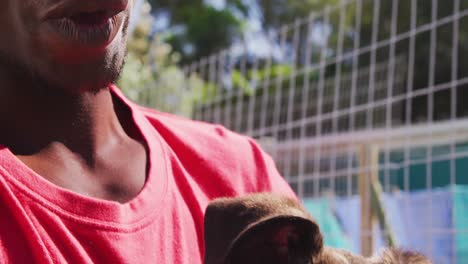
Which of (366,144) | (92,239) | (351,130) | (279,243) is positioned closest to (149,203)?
(92,239)

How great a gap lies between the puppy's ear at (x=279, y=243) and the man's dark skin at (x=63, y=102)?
533 mm

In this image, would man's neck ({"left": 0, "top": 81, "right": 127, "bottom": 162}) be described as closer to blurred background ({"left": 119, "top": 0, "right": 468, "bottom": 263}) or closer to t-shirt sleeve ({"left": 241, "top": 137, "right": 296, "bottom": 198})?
t-shirt sleeve ({"left": 241, "top": 137, "right": 296, "bottom": 198})

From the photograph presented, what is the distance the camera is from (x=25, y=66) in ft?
5.33

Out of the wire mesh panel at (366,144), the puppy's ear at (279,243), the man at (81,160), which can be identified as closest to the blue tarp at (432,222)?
the wire mesh panel at (366,144)

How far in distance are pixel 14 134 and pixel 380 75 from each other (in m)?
7.85

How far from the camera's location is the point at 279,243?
125 centimetres

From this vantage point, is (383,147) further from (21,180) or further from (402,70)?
(402,70)

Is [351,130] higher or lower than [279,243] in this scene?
lower

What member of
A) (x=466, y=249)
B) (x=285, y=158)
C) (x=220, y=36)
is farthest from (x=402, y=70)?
(x=220, y=36)

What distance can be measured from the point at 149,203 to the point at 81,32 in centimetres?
38

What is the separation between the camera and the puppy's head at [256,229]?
3.80ft

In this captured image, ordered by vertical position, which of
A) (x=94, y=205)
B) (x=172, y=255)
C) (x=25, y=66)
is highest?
(x=25, y=66)

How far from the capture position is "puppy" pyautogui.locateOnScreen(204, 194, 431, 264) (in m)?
1.16

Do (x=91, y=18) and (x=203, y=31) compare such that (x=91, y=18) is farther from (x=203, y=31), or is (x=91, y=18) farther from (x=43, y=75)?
(x=203, y=31)
